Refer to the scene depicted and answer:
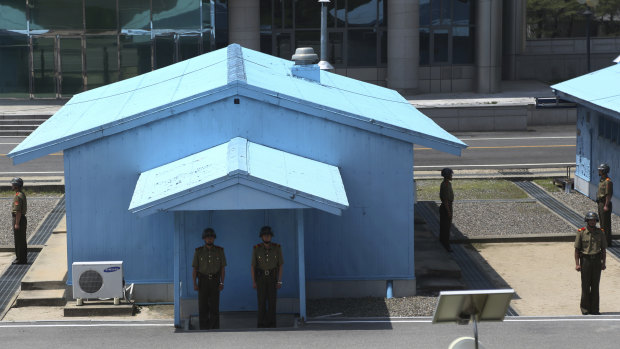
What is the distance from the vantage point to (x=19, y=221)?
20.1 metres

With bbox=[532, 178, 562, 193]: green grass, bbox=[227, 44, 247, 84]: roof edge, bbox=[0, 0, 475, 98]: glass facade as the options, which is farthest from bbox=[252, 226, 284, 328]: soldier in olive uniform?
bbox=[0, 0, 475, 98]: glass facade

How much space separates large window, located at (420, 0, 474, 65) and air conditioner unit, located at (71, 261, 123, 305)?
32.4 m

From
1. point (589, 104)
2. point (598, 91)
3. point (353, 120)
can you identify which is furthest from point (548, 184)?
point (353, 120)

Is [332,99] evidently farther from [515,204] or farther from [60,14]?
[60,14]

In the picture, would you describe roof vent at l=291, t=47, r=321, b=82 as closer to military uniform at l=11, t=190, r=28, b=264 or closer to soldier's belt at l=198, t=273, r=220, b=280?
military uniform at l=11, t=190, r=28, b=264

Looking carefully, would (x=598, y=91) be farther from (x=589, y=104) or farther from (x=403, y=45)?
(x=403, y=45)

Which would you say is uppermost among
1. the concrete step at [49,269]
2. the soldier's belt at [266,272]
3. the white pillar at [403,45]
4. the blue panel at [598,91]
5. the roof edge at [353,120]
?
the white pillar at [403,45]

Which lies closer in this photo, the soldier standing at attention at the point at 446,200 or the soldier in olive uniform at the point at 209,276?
the soldier in olive uniform at the point at 209,276

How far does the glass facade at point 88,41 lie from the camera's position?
44.6 meters

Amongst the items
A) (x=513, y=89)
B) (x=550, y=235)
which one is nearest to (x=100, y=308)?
(x=550, y=235)

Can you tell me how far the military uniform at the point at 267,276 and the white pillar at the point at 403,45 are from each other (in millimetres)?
30986

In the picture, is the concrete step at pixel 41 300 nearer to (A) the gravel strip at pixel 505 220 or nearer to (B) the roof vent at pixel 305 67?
(B) the roof vent at pixel 305 67

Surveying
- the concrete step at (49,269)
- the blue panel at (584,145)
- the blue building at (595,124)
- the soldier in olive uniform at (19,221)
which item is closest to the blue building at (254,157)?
the concrete step at (49,269)

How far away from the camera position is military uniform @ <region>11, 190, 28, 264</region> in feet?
65.6
